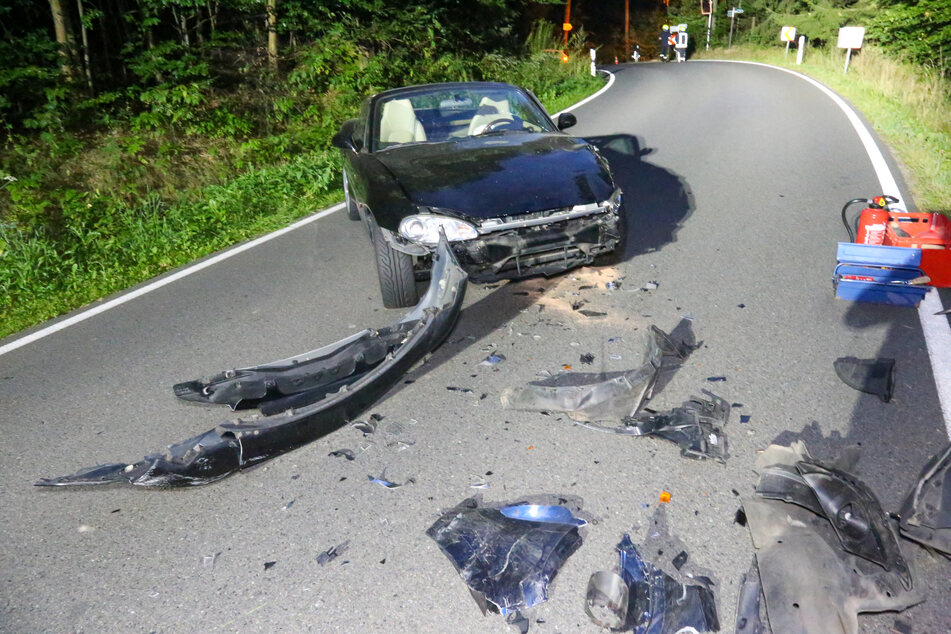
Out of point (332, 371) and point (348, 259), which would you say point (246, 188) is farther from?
point (332, 371)

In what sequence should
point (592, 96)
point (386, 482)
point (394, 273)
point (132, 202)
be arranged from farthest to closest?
point (592, 96)
point (132, 202)
point (394, 273)
point (386, 482)

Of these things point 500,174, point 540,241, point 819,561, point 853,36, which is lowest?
point 819,561

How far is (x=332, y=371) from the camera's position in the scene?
4.09m

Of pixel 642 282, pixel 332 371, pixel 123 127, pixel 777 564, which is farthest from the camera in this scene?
pixel 123 127

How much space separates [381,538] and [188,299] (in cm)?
393

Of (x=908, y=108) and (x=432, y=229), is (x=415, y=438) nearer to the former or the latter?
(x=432, y=229)

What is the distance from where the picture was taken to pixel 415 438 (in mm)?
3666

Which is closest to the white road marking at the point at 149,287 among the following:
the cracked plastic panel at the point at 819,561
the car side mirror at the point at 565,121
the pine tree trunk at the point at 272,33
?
the car side mirror at the point at 565,121

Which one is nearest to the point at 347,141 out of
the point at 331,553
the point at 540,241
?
the point at 540,241

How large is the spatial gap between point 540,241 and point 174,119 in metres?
9.94

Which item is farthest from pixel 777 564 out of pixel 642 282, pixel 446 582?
pixel 642 282

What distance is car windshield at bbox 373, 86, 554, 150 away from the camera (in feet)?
20.8

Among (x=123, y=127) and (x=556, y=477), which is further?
(x=123, y=127)

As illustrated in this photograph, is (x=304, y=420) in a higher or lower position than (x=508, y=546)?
higher
